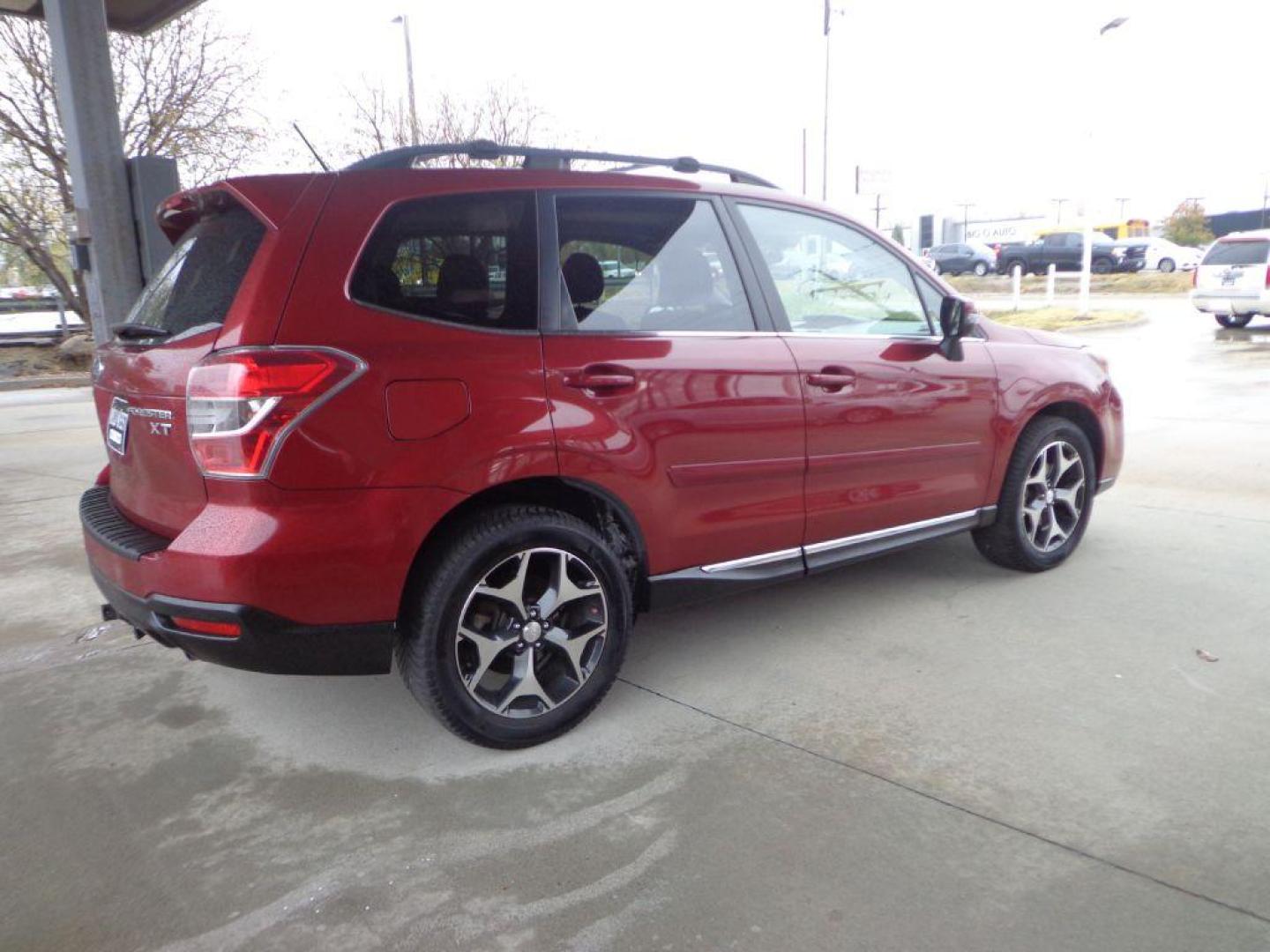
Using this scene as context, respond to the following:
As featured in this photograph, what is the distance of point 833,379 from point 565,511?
124 centimetres

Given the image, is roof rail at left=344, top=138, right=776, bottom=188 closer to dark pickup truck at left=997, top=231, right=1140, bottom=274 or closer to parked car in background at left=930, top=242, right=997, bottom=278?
dark pickup truck at left=997, top=231, right=1140, bottom=274

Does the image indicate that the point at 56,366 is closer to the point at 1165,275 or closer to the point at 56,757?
the point at 56,757

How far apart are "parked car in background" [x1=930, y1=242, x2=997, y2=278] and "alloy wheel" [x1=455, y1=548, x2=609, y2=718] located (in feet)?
133

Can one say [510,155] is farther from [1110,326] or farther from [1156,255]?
[1156,255]

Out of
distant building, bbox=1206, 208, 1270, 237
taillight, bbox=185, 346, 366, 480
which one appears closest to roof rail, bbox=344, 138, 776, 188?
taillight, bbox=185, 346, 366, 480

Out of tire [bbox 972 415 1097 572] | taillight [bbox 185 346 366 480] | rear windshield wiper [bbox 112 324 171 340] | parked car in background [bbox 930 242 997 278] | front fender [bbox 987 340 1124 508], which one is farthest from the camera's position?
parked car in background [bbox 930 242 997 278]

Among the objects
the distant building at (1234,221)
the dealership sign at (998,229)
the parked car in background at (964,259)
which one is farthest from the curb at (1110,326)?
the distant building at (1234,221)

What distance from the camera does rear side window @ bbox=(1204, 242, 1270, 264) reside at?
16906 millimetres

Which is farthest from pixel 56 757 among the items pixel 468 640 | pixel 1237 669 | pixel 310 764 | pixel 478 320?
pixel 1237 669

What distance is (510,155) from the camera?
135 inches

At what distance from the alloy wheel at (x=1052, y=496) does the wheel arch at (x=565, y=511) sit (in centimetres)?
221

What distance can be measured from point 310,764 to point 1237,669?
336 centimetres

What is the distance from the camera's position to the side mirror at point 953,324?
4.14m

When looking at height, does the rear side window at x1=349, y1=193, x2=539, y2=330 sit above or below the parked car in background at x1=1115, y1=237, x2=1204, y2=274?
below
